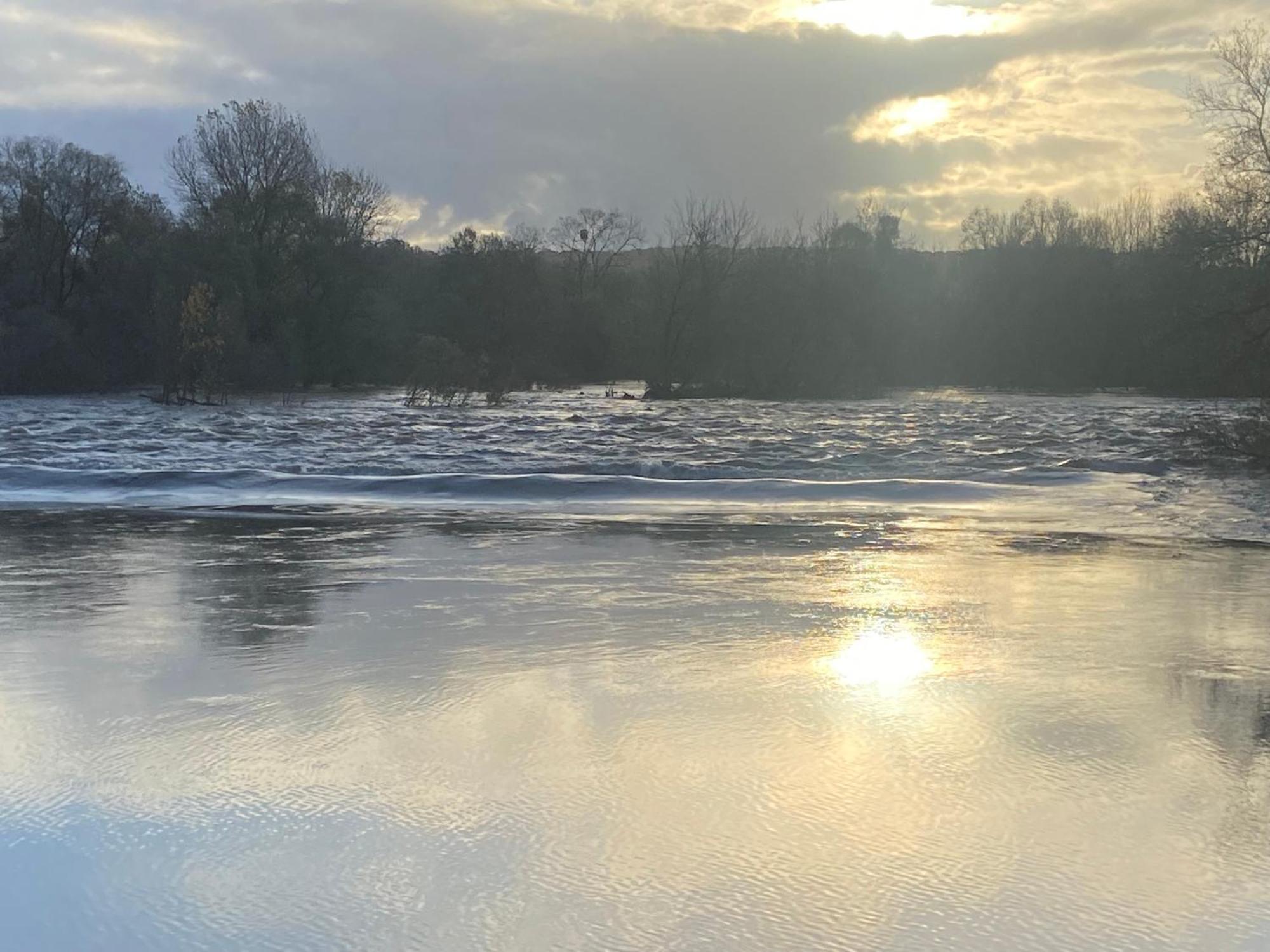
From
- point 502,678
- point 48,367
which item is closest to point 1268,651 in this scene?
point 502,678

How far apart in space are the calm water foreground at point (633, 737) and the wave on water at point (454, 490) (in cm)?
271

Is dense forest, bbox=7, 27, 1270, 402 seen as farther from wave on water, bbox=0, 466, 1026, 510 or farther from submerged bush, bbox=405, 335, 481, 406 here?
wave on water, bbox=0, 466, 1026, 510

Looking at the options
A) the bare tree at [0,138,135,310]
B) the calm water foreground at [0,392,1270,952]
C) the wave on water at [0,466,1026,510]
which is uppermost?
the bare tree at [0,138,135,310]

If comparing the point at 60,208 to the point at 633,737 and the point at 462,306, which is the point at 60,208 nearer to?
the point at 462,306

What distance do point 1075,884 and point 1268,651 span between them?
3821mm

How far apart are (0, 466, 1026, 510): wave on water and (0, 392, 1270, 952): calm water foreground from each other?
2711mm

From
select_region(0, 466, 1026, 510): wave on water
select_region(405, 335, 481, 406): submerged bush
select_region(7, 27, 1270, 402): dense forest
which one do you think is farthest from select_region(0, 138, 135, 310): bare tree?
select_region(0, 466, 1026, 510): wave on water

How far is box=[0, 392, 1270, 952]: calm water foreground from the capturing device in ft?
11.2

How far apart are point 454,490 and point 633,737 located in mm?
11723

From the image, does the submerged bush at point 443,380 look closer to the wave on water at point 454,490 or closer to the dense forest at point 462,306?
the dense forest at point 462,306

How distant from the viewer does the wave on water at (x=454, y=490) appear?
15102 millimetres

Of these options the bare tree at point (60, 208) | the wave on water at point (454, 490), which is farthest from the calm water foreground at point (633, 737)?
the bare tree at point (60, 208)

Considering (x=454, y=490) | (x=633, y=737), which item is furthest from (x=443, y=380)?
(x=633, y=737)

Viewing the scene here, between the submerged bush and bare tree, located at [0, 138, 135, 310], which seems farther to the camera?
bare tree, located at [0, 138, 135, 310]
